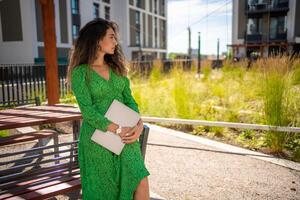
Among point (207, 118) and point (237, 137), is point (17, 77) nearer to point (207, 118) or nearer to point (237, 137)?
point (207, 118)

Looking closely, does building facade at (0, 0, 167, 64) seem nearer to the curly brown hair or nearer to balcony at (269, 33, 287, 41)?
the curly brown hair

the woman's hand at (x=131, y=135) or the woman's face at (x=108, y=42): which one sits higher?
the woman's face at (x=108, y=42)

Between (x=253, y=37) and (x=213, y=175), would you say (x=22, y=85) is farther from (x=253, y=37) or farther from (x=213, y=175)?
(x=253, y=37)

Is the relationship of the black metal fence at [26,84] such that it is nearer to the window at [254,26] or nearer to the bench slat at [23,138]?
the bench slat at [23,138]

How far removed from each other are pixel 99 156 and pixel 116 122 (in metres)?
0.24

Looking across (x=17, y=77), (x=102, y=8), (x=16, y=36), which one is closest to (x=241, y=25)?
(x=102, y=8)

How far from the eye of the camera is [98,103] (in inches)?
81.8

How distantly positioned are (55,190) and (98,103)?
647 mm

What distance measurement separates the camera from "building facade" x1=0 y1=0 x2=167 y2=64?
21.7 metres

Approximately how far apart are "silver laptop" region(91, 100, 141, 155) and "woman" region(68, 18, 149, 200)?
0.10ft

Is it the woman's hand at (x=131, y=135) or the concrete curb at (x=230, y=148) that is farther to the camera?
the concrete curb at (x=230, y=148)

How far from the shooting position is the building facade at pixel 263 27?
94.9ft

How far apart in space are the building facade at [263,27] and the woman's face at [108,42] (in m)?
27.7

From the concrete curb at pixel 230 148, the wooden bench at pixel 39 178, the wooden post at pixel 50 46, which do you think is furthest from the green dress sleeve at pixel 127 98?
the wooden post at pixel 50 46
